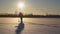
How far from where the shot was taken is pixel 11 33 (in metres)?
11.2

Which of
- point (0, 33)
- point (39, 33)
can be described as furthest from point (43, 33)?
point (0, 33)

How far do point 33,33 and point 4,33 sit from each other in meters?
1.82

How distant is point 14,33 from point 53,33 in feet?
8.01

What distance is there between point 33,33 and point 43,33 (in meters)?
0.63

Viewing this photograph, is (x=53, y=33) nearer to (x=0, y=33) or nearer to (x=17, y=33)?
(x=17, y=33)

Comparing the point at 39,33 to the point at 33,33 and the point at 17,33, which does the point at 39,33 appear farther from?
the point at 17,33

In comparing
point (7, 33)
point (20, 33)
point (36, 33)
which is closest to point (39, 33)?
point (36, 33)

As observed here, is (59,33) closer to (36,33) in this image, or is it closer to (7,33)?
(36,33)

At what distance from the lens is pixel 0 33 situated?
36.5ft

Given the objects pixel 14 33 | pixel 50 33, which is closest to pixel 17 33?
pixel 14 33

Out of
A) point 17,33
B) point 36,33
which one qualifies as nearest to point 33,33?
point 36,33

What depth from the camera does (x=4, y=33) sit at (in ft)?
36.9

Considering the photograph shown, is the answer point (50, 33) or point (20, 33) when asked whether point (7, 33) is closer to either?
point (20, 33)

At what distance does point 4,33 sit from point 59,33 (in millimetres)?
3429
